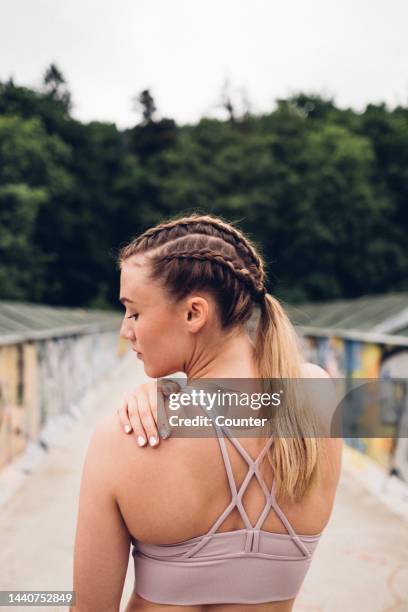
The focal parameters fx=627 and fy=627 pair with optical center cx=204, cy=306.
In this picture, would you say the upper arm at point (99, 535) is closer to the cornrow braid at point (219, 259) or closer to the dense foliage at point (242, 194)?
the cornrow braid at point (219, 259)

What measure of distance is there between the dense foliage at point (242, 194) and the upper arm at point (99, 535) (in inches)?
1239

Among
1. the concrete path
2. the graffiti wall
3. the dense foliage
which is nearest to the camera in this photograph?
the concrete path

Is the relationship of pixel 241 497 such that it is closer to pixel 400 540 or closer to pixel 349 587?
pixel 349 587

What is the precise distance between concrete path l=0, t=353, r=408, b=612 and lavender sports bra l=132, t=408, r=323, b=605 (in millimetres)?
2308

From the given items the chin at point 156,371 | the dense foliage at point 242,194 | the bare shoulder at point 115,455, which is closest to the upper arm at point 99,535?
the bare shoulder at point 115,455

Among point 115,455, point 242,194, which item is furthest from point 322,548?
point 242,194

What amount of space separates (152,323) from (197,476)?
0.35 metres

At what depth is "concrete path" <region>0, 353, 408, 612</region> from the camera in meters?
4.15

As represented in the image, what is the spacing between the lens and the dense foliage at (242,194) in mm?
35891

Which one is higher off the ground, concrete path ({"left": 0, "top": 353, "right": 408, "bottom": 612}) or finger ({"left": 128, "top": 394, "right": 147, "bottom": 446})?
finger ({"left": 128, "top": 394, "right": 147, "bottom": 446})

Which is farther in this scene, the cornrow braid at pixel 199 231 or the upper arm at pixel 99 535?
the cornrow braid at pixel 199 231

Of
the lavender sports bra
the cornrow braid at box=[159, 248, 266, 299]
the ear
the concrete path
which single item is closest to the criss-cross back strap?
the lavender sports bra

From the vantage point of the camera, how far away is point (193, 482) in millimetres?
1313

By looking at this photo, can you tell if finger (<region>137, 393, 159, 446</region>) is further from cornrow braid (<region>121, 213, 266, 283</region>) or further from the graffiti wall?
the graffiti wall
